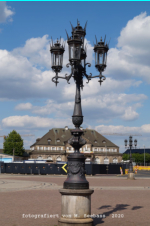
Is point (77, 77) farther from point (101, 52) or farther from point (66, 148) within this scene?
point (66, 148)

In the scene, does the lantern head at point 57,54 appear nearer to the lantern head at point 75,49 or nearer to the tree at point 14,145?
the lantern head at point 75,49

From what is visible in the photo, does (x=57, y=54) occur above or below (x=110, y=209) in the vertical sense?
above

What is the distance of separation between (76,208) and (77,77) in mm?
4175

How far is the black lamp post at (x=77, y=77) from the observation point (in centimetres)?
962

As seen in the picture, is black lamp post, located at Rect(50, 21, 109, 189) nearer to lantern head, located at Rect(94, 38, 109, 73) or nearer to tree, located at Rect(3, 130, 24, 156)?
lantern head, located at Rect(94, 38, 109, 73)

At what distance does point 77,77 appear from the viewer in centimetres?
1054

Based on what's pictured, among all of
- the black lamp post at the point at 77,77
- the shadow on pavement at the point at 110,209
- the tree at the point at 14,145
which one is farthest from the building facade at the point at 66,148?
the black lamp post at the point at 77,77

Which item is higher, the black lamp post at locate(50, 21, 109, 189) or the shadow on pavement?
the black lamp post at locate(50, 21, 109, 189)

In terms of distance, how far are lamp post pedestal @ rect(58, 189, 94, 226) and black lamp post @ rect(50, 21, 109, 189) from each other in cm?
29

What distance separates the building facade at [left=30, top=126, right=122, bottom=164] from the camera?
346 feet

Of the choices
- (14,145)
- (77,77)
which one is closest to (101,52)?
(77,77)

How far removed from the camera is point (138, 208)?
13.0 metres

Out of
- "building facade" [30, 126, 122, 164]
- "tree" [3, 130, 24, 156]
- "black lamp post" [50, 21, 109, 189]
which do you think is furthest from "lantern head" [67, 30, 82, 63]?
"building facade" [30, 126, 122, 164]

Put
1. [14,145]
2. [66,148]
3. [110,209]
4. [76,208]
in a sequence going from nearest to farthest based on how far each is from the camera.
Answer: [76,208], [110,209], [14,145], [66,148]
